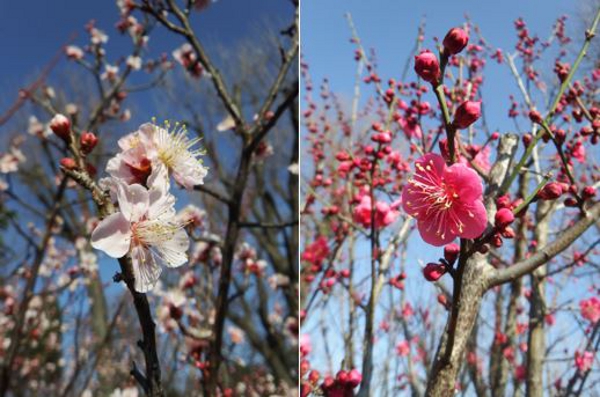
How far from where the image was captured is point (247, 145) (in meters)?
1.47

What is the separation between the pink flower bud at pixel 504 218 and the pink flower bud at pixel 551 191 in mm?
100

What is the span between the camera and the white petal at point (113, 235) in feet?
1.85

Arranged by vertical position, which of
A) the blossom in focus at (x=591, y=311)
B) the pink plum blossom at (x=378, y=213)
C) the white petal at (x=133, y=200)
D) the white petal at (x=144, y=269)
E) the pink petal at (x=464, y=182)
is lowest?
the white petal at (x=144, y=269)

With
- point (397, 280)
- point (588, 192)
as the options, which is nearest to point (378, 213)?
point (397, 280)

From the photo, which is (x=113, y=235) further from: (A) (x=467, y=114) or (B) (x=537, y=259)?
(B) (x=537, y=259)

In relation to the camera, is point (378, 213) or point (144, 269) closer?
point (144, 269)

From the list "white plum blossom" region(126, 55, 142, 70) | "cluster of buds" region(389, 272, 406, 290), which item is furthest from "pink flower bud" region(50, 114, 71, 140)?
"white plum blossom" region(126, 55, 142, 70)

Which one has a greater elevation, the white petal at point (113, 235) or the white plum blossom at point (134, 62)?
the white plum blossom at point (134, 62)

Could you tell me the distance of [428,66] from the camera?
22.7 inches

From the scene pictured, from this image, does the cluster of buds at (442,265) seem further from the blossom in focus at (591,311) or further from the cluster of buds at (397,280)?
the blossom in focus at (591,311)

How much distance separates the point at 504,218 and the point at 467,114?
132 millimetres

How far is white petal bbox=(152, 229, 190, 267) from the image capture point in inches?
26.7

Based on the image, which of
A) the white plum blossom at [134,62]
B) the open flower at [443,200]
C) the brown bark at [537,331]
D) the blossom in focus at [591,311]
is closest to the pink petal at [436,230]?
the open flower at [443,200]

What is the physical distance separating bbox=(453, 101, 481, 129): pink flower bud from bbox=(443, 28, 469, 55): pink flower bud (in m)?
0.07
